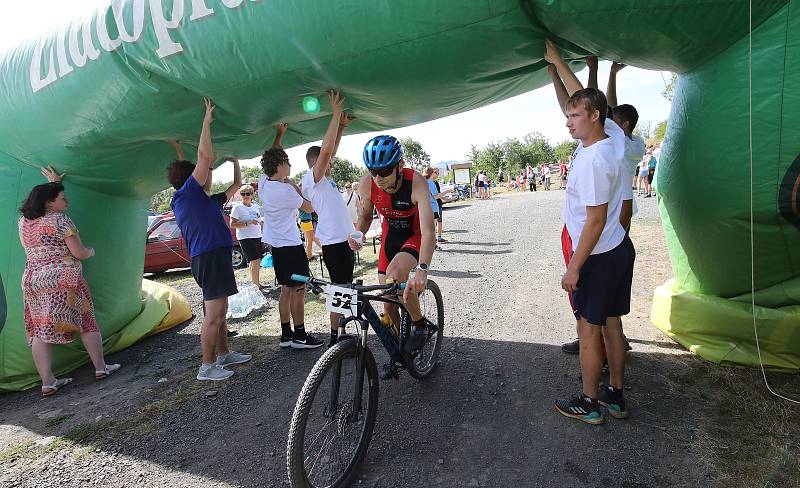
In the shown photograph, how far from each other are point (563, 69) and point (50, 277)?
4.62m

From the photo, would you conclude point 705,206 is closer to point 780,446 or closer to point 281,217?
point 780,446

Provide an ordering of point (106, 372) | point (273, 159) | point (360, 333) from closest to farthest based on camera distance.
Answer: point (360, 333), point (273, 159), point (106, 372)

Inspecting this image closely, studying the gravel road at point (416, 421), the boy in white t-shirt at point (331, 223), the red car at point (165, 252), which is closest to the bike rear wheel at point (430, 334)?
the gravel road at point (416, 421)

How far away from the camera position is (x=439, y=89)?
9.97ft

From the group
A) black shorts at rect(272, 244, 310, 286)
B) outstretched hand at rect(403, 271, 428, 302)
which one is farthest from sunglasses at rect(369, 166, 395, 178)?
black shorts at rect(272, 244, 310, 286)

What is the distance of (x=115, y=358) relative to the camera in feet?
15.5

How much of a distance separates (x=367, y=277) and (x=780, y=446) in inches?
221

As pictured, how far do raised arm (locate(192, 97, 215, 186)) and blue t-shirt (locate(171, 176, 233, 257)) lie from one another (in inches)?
3.0

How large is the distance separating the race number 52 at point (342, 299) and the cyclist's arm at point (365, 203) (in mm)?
1021

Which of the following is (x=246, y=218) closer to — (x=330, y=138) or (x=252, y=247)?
(x=252, y=247)

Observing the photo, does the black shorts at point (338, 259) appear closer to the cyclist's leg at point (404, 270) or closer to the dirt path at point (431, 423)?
the dirt path at point (431, 423)

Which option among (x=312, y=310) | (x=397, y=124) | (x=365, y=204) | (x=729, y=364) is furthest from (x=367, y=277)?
(x=729, y=364)

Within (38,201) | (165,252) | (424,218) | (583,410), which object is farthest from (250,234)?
(583,410)

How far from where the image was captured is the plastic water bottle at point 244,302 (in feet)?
19.2
